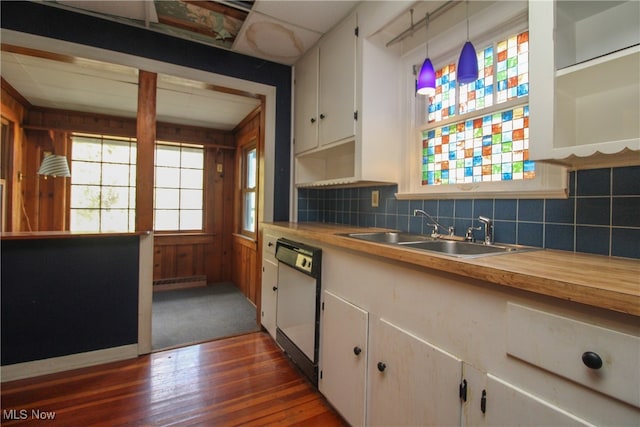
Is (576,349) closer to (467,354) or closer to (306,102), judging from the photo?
(467,354)

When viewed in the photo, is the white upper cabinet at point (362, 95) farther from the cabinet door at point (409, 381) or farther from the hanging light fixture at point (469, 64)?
the cabinet door at point (409, 381)

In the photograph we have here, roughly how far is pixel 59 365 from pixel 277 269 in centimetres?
158

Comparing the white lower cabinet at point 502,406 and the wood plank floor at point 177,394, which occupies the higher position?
the white lower cabinet at point 502,406

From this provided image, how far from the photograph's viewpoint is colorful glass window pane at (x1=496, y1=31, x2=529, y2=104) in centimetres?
143

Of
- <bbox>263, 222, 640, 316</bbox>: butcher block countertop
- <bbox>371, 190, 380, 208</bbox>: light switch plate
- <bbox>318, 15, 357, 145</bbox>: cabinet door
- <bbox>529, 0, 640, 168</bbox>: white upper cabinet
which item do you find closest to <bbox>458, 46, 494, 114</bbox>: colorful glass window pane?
<bbox>529, 0, 640, 168</bbox>: white upper cabinet

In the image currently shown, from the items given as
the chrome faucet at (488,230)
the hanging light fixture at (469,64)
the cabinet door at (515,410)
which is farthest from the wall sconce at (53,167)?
the cabinet door at (515,410)

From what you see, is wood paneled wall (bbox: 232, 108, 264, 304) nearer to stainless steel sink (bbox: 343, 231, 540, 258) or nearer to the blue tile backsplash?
stainless steel sink (bbox: 343, 231, 540, 258)

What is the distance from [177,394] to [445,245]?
5.82 ft

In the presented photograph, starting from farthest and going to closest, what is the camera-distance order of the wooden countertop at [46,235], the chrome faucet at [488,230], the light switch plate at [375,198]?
the light switch plate at [375,198], the wooden countertop at [46,235], the chrome faucet at [488,230]

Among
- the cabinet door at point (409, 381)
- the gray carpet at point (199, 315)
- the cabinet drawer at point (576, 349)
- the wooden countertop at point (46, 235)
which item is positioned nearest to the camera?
the cabinet drawer at point (576, 349)

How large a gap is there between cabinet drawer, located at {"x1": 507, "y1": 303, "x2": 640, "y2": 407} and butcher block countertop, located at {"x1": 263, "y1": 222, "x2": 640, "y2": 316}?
69 mm

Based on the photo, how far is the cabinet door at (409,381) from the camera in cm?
96

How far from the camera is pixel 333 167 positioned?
9.00 feet

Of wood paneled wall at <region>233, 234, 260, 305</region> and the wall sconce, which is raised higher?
the wall sconce
